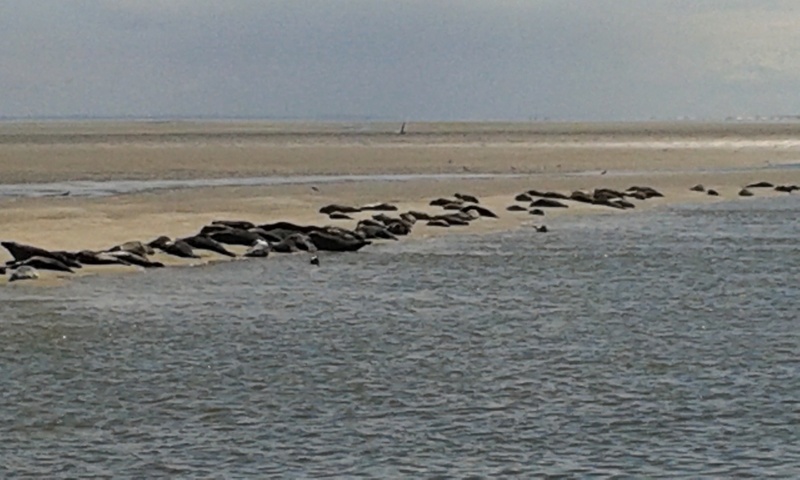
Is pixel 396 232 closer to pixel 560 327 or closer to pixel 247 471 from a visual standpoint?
pixel 560 327

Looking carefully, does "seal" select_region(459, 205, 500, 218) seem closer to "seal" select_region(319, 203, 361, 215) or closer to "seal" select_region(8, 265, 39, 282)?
"seal" select_region(319, 203, 361, 215)

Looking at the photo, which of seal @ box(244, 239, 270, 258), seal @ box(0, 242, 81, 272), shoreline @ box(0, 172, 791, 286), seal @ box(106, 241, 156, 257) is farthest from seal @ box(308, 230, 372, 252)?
seal @ box(0, 242, 81, 272)

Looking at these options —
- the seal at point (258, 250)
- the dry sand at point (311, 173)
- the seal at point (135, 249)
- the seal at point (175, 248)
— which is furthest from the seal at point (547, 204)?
the seal at point (135, 249)

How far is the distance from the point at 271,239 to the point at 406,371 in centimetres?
1188

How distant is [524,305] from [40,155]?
50723mm

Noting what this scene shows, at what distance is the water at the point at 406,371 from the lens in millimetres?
9406

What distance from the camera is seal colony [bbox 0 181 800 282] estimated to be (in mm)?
20375

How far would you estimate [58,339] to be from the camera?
1433 cm

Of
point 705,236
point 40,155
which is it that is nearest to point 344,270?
point 705,236

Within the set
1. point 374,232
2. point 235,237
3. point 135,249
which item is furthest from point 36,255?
point 374,232

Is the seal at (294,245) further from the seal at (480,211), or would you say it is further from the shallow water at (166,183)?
the shallow water at (166,183)

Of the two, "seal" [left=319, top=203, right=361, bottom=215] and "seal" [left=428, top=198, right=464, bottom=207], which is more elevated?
"seal" [left=428, top=198, right=464, bottom=207]

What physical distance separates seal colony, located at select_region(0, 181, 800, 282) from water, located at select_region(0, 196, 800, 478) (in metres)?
0.99

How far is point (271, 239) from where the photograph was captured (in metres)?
24.2
